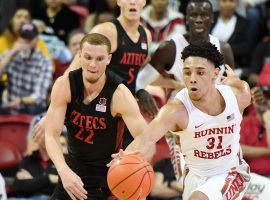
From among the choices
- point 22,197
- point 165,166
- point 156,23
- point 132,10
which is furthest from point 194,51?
point 156,23

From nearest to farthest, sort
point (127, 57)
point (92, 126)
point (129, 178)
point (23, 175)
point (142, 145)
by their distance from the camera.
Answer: point (129, 178) → point (142, 145) → point (92, 126) → point (127, 57) → point (23, 175)

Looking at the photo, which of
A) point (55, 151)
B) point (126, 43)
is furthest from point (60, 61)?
point (55, 151)

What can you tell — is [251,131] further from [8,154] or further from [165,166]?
[8,154]

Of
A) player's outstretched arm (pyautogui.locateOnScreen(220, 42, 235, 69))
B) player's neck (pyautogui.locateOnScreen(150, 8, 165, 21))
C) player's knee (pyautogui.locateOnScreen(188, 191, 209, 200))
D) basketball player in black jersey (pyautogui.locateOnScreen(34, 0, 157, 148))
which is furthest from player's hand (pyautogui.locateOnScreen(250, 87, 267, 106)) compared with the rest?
player's neck (pyautogui.locateOnScreen(150, 8, 165, 21))

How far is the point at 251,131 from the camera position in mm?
8297

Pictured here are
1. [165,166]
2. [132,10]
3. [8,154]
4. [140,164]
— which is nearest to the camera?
[140,164]

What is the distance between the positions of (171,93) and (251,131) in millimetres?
1425

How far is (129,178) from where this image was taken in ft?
17.4

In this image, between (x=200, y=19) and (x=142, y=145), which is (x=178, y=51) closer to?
(x=200, y=19)

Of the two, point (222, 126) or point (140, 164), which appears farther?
point (222, 126)

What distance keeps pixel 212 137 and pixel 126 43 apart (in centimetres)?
155

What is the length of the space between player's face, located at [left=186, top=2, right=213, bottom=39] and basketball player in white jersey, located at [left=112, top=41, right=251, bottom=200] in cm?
95

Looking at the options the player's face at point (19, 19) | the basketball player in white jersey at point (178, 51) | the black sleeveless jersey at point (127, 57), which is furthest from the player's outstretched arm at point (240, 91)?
the player's face at point (19, 19)

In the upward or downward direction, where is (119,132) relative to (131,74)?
downward
